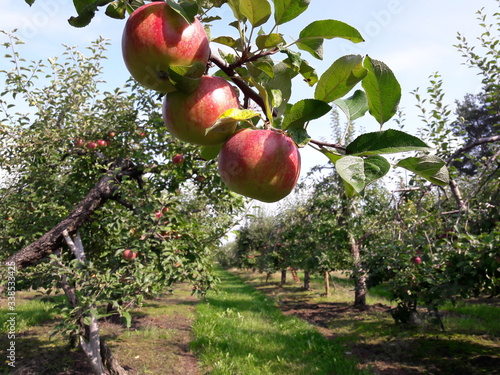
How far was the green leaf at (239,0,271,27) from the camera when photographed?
1.90ft

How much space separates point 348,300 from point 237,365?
6.75 meters

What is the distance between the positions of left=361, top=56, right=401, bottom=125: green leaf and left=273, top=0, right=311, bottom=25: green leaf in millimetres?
157

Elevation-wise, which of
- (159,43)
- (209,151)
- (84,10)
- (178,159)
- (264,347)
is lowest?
(264,347)

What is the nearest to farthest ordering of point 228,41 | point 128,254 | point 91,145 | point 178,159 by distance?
point 228,41 < point 128,254 < point 178,159 < point 91,145

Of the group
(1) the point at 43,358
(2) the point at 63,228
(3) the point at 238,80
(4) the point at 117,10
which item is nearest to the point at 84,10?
(4) the point at 117,10

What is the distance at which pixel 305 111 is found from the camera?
558 millimetres

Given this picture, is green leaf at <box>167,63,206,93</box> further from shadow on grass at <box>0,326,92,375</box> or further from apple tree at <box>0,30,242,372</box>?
shadow on grass at <box>0,326,92,375</box>

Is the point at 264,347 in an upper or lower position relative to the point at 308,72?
lower

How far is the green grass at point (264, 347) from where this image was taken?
4.69 m

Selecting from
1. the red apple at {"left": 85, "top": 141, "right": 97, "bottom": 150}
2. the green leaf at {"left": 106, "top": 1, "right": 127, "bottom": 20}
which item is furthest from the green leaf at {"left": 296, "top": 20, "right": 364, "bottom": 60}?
the red apple at {"left": 85, "top": 141, "right": 97, "bottom": 150}

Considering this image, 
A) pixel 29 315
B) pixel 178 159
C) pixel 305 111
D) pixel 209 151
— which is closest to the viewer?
pixel 305 111

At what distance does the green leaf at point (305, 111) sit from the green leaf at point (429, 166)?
15 cm

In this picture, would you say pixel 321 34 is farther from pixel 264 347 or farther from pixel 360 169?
pixel 264 347

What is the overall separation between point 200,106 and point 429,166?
15.5 inches
